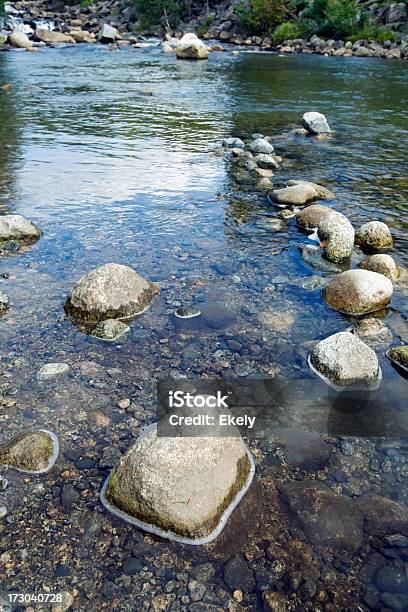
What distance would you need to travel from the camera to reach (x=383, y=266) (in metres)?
8.18

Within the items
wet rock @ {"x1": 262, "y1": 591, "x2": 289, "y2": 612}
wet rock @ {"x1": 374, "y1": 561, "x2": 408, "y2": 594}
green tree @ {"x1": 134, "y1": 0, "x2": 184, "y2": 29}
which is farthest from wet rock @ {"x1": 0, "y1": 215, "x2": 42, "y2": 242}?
green tree @ {"x1": 134, "y1": 0, "x2": 184, "y2": 29}

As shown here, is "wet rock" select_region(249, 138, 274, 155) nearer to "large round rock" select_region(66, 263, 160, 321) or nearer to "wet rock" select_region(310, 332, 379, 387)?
"large round rock" select_region(66, 263, 160, 321)

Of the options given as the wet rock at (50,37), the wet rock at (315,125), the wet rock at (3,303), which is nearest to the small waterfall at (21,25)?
the wet rock at (50,37)

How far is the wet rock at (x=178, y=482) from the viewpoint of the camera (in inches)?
163

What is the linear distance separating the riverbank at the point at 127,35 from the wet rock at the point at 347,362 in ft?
148

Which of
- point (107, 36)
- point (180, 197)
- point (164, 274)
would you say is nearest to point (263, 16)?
point (107, 36)

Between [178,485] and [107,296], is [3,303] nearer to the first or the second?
[107,296]

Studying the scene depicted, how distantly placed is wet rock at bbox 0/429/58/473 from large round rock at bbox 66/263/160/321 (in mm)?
2388

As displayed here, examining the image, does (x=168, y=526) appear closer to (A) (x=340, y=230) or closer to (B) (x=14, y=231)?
(A) (x=340, y=230)

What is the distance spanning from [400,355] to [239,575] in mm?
3453

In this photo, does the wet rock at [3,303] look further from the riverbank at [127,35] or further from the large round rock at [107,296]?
the riverbank at [127,35]

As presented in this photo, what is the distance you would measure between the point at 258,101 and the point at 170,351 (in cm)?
2062

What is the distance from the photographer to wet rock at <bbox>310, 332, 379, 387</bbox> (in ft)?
19.1

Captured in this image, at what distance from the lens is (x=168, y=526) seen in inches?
163
